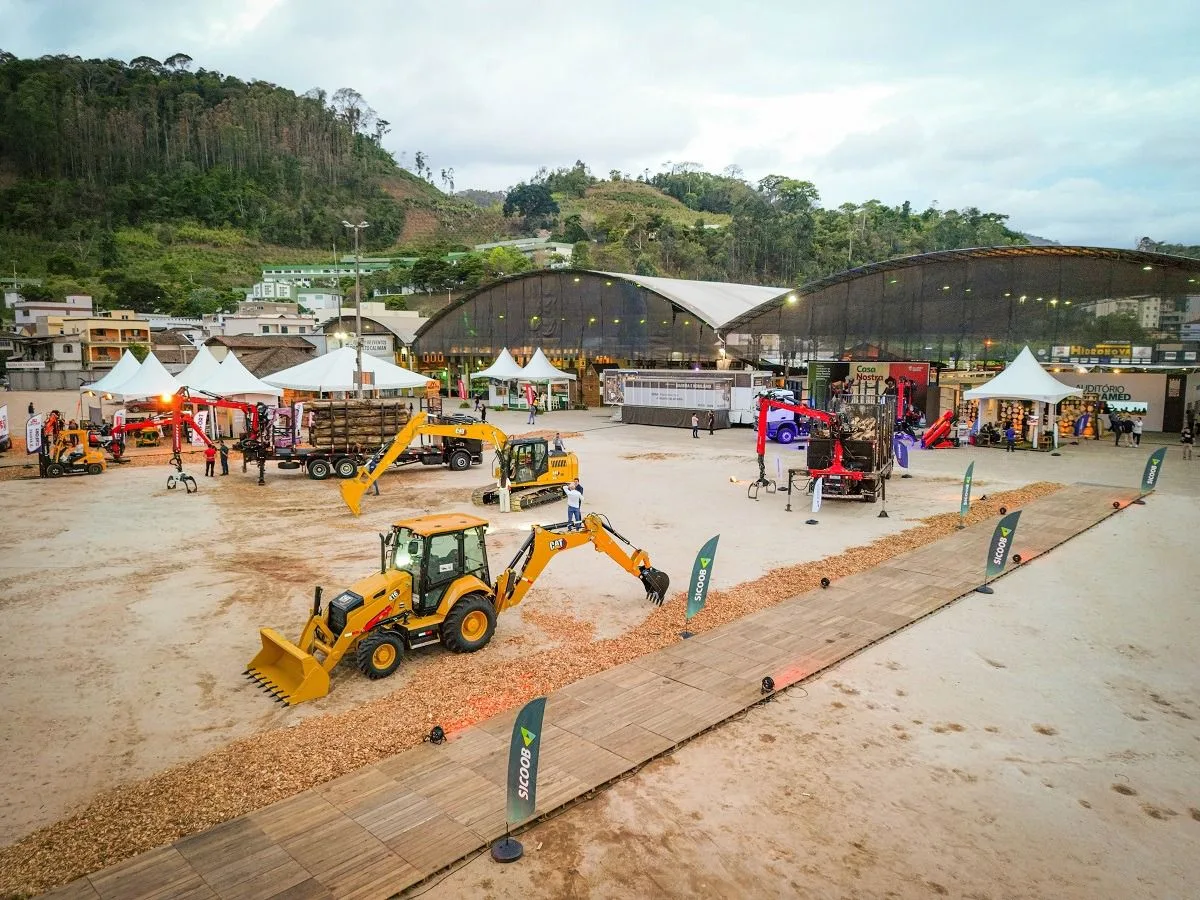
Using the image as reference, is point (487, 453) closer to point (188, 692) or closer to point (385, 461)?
point (385, 461)

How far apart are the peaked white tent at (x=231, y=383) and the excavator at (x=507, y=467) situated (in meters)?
15.5

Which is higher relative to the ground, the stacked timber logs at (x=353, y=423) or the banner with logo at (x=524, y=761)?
the stacked timber logs at (x=353, y=423)

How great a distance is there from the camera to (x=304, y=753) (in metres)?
7.31

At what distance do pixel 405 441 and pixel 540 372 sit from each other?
26.1 metres

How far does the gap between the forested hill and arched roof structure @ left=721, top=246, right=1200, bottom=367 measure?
113 metres

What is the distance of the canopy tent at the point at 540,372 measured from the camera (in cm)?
4498

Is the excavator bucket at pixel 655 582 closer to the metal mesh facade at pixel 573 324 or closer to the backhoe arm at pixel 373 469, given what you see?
the backhoe arm at pixel 373 469

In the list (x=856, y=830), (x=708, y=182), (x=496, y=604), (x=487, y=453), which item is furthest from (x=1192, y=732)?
(x=708, y=182)

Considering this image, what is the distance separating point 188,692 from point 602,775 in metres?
5.54

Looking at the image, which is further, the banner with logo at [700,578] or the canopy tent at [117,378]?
the canopy tent at [117,378]

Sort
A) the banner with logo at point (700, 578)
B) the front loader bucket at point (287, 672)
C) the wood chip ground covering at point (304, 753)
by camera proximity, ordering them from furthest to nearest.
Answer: the banner with logo at point (700, 578) → the front loader bucket at point (287, 672) → the wood chip ground covering at point (304, 753)

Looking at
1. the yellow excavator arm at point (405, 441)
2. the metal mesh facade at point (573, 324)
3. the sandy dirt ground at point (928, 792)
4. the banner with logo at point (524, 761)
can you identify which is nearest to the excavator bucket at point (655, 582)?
the sandy dirt ground at point (928, 792)

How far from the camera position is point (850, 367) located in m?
37.8

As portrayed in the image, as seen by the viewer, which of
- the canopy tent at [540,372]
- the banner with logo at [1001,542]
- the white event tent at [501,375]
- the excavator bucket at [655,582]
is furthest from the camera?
the canopy tent at [540,372]
